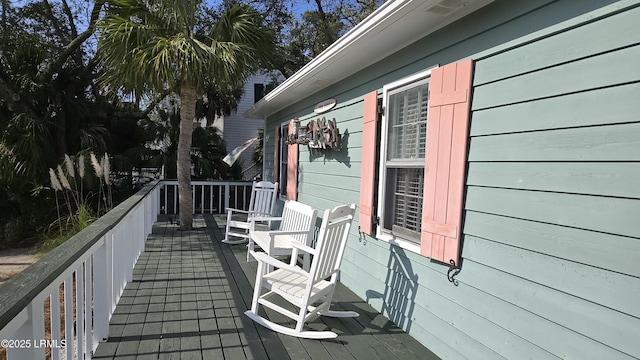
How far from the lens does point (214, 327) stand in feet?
8.56

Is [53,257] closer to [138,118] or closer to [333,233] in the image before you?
[333,233]

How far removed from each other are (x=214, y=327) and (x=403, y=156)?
1.85 meters

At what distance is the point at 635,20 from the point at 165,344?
287cm

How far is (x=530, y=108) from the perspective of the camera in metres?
1.74

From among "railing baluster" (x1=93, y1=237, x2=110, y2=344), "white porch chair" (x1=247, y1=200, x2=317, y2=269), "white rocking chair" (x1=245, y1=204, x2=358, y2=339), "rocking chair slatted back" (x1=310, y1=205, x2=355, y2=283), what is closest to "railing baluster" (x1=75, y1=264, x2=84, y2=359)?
"railing baluster" (x1=93, y1=237, x2=110, y2=344)

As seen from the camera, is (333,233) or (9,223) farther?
(9,223)

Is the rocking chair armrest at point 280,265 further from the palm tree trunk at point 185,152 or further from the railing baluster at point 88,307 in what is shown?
the palm tree trunk at point 185,152

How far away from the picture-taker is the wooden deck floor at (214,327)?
2293 mm

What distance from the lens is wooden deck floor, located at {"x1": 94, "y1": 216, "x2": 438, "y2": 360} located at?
2293mm

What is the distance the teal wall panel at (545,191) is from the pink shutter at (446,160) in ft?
0.18

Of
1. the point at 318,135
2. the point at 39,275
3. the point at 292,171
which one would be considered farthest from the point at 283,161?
the point at 39,275

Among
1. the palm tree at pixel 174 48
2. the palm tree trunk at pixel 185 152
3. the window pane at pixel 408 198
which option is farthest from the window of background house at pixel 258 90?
the window pane at pixel 408 198

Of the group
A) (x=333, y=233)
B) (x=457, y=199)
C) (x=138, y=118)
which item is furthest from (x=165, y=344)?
(x=138, y=118)

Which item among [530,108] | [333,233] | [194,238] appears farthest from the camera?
[194,238]
